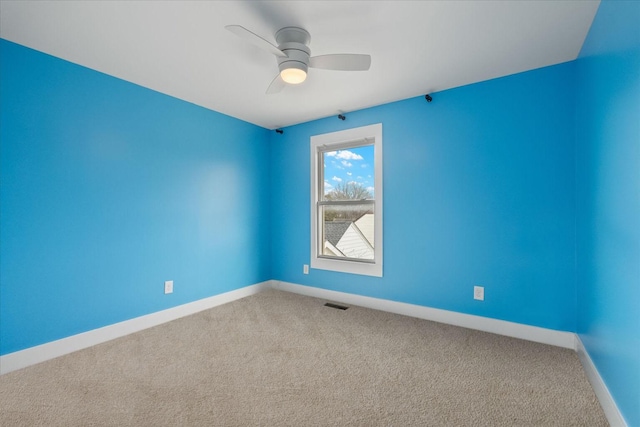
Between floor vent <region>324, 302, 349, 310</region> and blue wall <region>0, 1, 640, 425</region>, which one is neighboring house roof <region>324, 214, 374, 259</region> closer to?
blue wall <region>0, 1, 640, 425</region>

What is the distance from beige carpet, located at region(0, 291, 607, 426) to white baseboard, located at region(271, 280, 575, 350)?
10 cm

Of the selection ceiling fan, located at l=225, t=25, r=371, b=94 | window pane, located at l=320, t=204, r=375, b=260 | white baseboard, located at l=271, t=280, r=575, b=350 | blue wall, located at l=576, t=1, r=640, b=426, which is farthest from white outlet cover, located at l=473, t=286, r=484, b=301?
ceiling fan, located at l=225, t=25, r=371, b=94

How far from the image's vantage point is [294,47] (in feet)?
6.31

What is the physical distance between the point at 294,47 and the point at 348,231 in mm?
2255

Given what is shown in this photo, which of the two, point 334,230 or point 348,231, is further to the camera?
point 334,230

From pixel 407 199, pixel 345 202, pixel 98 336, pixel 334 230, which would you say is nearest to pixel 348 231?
pixel 334 230

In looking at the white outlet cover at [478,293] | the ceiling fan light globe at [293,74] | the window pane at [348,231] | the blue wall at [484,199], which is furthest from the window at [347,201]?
the ceiling fan light globe at [293,74]

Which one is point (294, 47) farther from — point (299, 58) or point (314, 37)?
point (314, 37)

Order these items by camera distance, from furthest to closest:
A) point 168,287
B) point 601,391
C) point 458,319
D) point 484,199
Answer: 1. point 168,287
2. point 458,319
3. point 484,199
4. point 601,391

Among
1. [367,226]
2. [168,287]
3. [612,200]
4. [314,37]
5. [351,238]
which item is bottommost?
[168,287]

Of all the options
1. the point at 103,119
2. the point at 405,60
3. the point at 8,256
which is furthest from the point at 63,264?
the point at 405,60

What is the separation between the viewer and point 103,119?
250 cm

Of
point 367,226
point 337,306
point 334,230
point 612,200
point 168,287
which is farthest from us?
point 334,230

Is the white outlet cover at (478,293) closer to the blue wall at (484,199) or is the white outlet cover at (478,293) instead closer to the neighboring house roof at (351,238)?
the blue wall at (484,199)
